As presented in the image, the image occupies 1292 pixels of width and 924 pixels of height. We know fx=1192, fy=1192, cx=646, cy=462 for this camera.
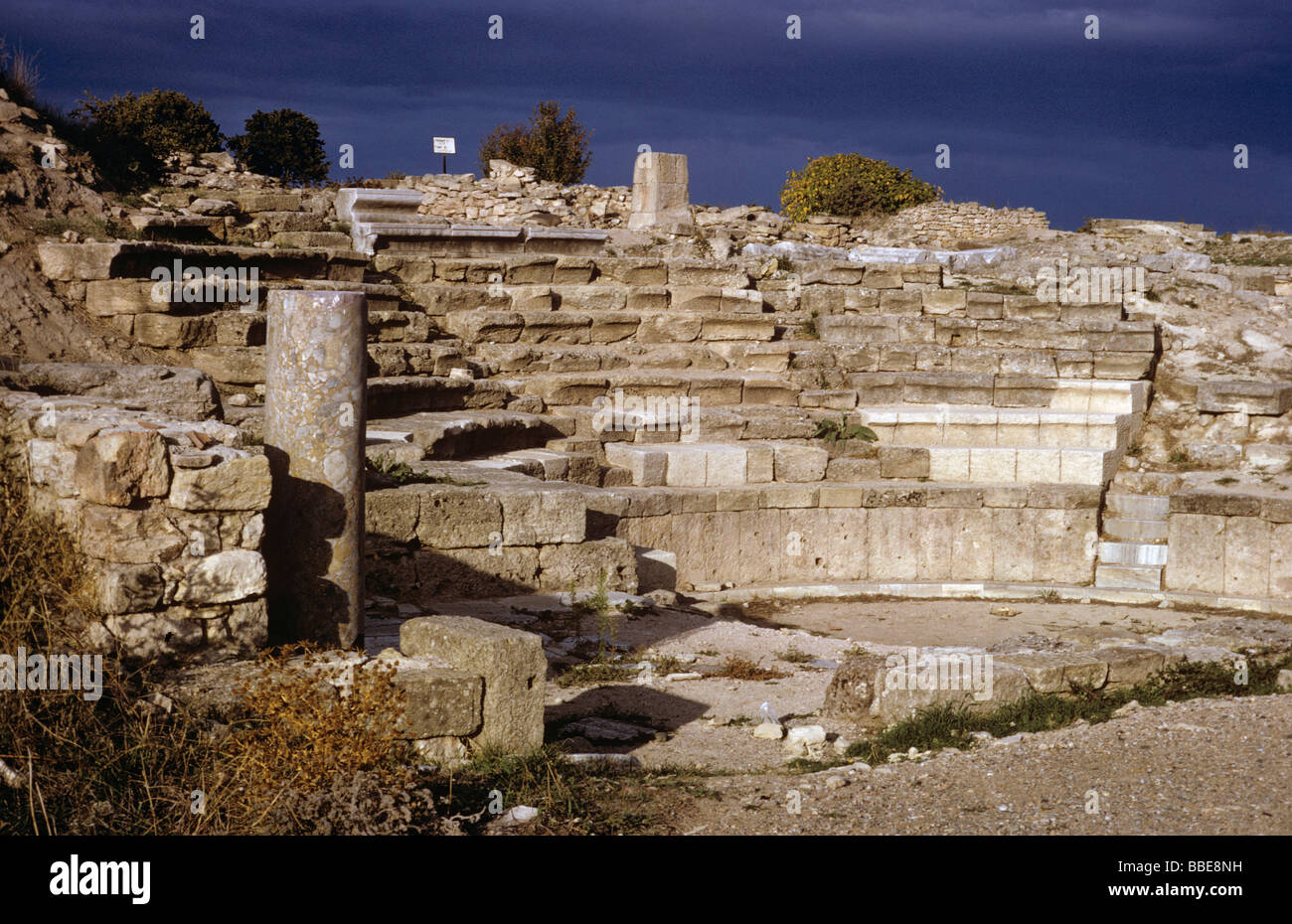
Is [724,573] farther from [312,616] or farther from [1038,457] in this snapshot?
[312,616]

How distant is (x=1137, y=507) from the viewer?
38.5 ft

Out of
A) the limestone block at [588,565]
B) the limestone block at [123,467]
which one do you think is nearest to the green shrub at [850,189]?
the limestone block at [588,565]

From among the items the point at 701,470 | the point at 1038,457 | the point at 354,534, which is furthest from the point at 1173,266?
the point at 354,534

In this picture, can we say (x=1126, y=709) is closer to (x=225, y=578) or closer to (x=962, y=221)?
(x=225, y=578)

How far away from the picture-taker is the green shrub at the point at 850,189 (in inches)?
894

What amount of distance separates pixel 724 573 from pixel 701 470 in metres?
1.02

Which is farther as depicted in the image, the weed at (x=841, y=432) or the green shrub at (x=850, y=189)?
the green shrub at (x=850, y=189)

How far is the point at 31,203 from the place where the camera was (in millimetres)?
11109

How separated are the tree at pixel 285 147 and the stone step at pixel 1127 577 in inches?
639

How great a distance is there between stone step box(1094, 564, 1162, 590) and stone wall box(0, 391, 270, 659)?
27.9ft

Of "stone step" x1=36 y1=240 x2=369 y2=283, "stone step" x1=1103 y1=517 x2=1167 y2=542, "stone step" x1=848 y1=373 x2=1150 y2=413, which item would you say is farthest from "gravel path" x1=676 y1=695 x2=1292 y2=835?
"stone step" x1=36 y1=240 x2=369 y2=283

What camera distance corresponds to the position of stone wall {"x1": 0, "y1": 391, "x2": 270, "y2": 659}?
17.2 feet

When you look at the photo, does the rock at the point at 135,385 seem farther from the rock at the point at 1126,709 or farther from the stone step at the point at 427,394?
the rock at the point at 1126,709

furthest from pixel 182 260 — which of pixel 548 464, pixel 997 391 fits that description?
pixel 997 391
